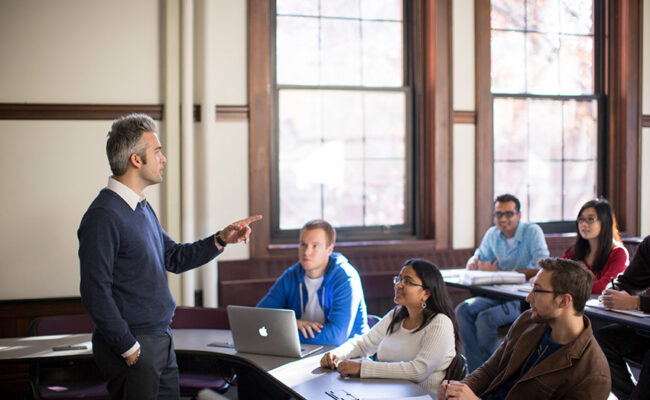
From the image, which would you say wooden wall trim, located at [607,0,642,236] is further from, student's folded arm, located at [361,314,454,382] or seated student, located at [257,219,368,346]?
student's folded arm, located at [361,314,454,382]

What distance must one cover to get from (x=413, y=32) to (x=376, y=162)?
1115 mm

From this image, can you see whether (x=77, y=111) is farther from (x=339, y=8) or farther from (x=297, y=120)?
(x=339, y=8)

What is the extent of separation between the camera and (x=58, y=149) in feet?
14.4

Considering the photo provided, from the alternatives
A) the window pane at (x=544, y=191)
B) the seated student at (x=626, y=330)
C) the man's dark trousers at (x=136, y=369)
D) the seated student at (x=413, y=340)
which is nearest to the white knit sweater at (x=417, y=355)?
the seated student at (x=413, y=340)

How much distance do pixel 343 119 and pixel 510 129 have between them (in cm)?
149

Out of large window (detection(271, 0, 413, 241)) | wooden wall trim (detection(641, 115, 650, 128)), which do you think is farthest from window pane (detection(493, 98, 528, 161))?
wooden wall trim (detection(641, 115, 650, 128))

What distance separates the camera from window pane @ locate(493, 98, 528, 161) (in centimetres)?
542

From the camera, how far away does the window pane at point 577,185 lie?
5.68m

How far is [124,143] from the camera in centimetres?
241

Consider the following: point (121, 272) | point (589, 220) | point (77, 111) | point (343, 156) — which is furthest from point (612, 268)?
point (77, 111)

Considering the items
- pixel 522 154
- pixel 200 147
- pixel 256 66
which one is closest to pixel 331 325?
pixel 200 147

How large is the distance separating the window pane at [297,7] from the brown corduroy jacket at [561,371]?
334cm

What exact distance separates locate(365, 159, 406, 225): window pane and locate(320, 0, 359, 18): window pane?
119cm

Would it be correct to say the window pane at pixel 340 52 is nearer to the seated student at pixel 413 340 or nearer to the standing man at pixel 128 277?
the seated student at pixel 413 340
